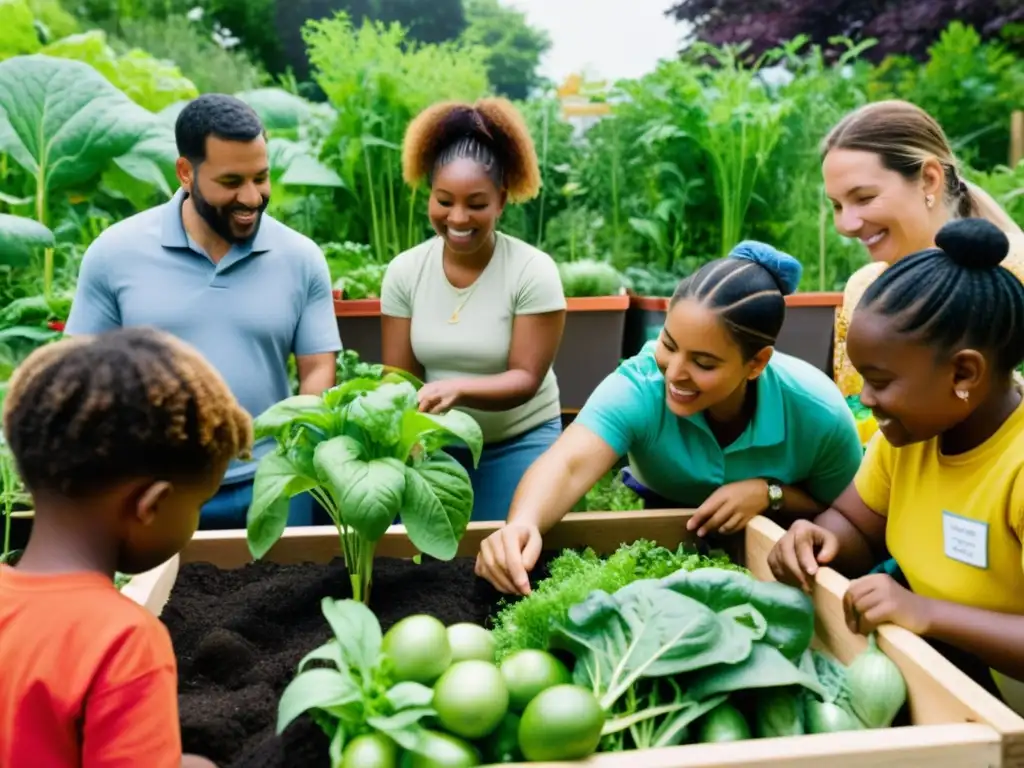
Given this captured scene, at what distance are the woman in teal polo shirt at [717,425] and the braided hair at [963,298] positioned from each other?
0.35 meters

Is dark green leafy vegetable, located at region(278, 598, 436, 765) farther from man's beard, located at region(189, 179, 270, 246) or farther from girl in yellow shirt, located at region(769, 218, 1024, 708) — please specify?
man's beard, located at region(189, 179, 270, 246)

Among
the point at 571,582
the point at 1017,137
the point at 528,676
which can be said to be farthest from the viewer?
the point at 1017,137

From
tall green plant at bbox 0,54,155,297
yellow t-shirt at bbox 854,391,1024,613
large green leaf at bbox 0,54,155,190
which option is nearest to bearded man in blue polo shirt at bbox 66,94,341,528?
tall green plant at bbox 0,54,155,297

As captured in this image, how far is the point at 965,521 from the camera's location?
4.04 ft

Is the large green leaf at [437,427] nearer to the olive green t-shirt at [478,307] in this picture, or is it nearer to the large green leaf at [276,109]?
the olive green t-shirt at [478,307]

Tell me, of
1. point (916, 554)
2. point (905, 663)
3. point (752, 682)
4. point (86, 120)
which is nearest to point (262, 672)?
point (752, 682)

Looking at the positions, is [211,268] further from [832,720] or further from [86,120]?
[832,720]

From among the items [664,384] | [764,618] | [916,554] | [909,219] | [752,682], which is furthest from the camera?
[909,219]

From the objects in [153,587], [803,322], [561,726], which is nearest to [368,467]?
[153,587]

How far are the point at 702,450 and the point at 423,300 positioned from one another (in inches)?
35.7

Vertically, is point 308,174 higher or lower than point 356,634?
higher

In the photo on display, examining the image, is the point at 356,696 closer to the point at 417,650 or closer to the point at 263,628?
the point at 417,650

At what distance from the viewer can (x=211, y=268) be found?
6.73ft

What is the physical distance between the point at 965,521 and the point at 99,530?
43.1 inches
